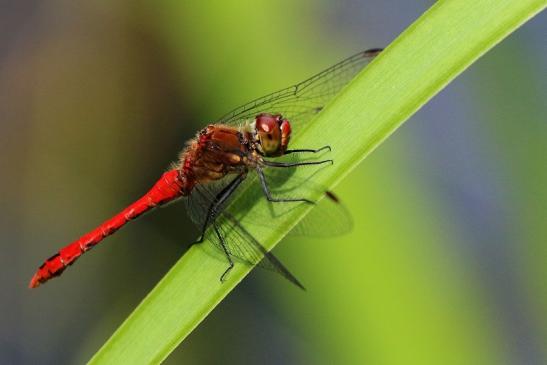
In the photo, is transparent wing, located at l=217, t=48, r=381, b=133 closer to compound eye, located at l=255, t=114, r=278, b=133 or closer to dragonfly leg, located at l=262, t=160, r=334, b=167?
compound eye, located at l=255, t=114, r=278, b=133

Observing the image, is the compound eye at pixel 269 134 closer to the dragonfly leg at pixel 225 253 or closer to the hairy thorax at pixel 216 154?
the hairy thorax at pixel 216 154

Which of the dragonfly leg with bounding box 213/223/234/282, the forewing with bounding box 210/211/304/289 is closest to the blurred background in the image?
the forewing with bounding box 210/211/304/289

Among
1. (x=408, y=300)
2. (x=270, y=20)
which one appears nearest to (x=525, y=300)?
(x=408, y=300)

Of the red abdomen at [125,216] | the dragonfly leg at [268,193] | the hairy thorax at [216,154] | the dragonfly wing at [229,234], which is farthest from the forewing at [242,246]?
A: the red abdomen at [125,216]

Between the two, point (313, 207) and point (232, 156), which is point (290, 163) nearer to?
point (313, 207)

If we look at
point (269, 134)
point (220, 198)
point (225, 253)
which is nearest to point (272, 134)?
point (269, 134)
